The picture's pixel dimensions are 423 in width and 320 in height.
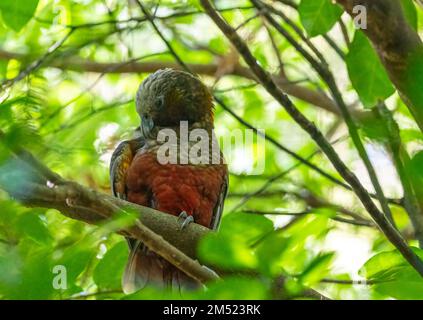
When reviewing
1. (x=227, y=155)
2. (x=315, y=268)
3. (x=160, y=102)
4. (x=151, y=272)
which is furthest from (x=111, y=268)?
(x=227, y=155)

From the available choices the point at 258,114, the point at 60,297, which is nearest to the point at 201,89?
the point at 258,114

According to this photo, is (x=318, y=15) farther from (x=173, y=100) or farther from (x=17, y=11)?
(x=173, y=100)

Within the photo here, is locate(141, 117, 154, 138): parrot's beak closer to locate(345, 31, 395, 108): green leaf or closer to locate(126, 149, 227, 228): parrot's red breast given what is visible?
locate(126, 149, 227, 228): parrot's red breast

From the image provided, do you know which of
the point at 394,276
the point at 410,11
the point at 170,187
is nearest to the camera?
the point at 394,276

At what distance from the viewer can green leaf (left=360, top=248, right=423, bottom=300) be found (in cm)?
199

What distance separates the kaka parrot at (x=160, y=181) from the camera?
12.5ft

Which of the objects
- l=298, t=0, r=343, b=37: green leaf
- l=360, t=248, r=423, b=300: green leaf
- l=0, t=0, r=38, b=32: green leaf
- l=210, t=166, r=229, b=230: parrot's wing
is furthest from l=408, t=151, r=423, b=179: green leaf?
l=210, t=166, r=229, b=230: parrot's wing

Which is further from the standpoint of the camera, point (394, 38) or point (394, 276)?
point (394, 38)

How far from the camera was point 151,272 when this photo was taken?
3.86 metres

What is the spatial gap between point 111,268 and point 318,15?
1.28 m

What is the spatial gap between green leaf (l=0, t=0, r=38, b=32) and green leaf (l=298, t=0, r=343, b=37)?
3.31 feet

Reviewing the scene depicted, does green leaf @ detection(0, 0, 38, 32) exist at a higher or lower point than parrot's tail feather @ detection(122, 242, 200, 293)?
higher
